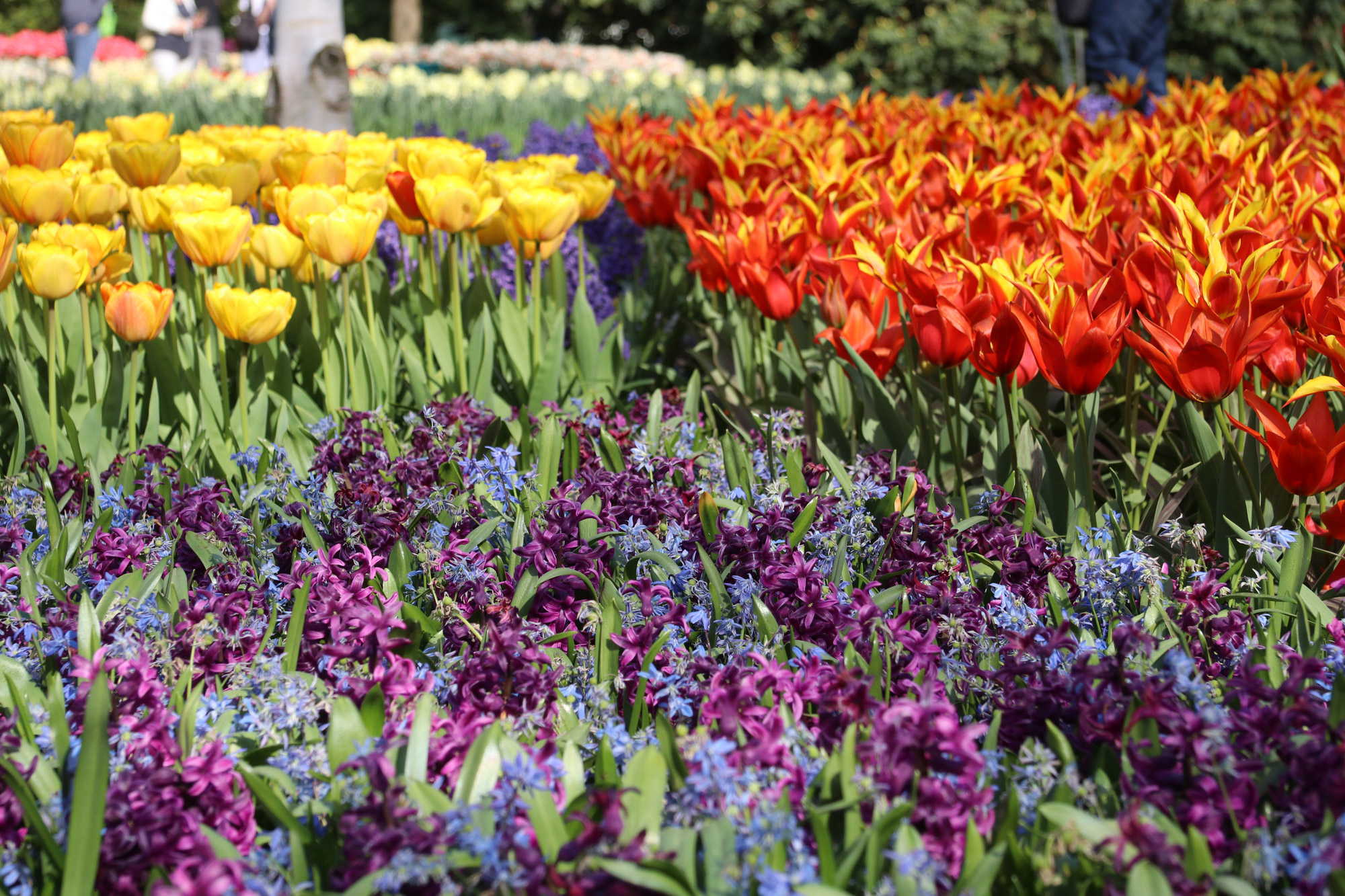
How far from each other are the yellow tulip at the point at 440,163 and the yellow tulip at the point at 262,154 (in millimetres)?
588

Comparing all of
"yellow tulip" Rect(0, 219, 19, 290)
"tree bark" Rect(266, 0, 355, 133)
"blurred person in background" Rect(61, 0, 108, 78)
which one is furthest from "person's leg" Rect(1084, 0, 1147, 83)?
"blurred person in background" Rect(61, 0, 108, 78)

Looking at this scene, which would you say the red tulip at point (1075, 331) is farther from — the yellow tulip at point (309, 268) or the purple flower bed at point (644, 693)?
the yellow tulip at point (309, 268)

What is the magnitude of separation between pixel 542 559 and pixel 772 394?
1.00 meters

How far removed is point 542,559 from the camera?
1.55 meters

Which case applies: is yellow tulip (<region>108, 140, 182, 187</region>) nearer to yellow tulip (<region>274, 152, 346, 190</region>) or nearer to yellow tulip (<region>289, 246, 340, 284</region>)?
yellow tulip (<region>274, 152, 346, 190</region>)

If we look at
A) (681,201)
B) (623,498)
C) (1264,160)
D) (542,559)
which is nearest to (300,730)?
(542,559)

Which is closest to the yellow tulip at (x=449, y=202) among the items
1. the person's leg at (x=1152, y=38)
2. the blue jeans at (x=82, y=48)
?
the person's leg at (x=1152, y=38)

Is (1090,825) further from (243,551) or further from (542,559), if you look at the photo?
(243,551)

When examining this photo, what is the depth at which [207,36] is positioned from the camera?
49.6ft

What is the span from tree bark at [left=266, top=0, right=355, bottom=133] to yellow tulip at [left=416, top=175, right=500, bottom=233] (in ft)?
8.44

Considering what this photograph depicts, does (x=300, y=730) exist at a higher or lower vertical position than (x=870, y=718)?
lower

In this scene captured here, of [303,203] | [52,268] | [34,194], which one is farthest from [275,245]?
[34,194]

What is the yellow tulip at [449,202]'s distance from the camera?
241cm

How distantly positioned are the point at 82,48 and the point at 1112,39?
1016cm
